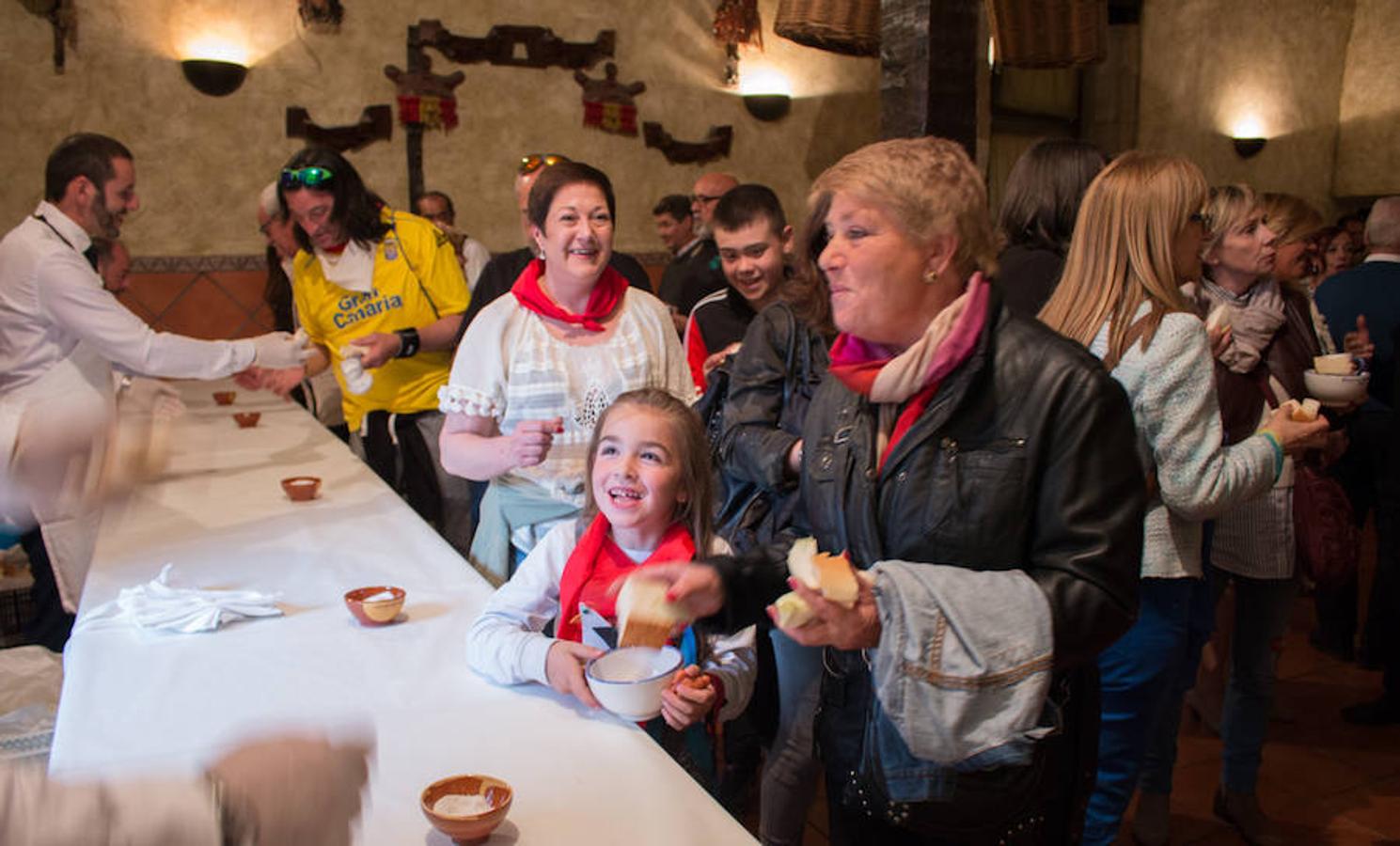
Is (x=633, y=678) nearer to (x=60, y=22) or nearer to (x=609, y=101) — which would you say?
(x=60, y=22)

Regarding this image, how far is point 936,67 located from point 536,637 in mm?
2130

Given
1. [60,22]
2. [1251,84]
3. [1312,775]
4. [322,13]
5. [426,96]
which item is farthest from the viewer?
[1251,84]

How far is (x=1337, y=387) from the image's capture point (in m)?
2.73

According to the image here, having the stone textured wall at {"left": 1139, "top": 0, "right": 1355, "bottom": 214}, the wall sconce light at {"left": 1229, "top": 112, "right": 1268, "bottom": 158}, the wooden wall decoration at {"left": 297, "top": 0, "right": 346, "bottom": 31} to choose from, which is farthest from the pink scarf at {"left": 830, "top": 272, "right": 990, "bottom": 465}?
the wall sconce light at {"left": 1229, "top": 112, "right": 1268, "bottom": 158}

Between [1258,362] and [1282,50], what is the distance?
27.5ft

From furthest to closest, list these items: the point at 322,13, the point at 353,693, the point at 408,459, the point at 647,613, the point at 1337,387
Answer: the point at 322,13
the point at 408,459
the point at 1337,387
the point at 353,693
the point at 647,613

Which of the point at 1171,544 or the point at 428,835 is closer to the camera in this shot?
the point at 428,835

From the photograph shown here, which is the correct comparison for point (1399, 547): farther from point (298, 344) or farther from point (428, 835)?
point (298, 344)

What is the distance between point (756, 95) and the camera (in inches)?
302

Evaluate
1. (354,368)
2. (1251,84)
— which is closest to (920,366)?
(354,368)

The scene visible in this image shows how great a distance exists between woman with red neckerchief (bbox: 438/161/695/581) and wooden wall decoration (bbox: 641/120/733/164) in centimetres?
506

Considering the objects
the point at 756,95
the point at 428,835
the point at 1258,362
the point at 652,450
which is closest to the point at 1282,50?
the point at 756,95

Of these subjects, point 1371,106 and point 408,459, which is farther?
point 1371,106

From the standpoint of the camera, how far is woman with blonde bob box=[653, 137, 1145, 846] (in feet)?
4.13
